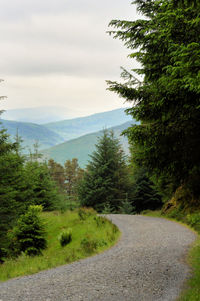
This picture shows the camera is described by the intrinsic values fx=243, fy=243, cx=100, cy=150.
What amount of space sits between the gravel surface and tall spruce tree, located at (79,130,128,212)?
19.9m

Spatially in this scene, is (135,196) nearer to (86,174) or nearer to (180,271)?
(86,174)

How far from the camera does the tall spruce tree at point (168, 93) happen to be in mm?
5954

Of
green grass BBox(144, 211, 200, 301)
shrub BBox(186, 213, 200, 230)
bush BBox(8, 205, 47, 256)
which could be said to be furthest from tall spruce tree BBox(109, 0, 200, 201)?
bush BBox(8, 205, 47, 256)

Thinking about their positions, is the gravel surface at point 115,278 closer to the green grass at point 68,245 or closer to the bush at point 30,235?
the green grass at point 68,245

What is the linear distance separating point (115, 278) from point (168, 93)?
213 inches

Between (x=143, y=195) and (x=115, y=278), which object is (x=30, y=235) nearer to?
(x=115, y=278)

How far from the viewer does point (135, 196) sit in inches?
1229

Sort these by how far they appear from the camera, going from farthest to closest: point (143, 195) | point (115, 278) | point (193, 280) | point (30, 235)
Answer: point (143, 195)
point (30, 235)
point (115, 278)
point (193, 280)

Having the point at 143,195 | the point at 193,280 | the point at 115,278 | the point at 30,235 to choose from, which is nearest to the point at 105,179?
the point at 143,195

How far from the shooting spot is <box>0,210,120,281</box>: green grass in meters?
9.27

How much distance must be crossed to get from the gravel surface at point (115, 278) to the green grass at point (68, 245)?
838 mm

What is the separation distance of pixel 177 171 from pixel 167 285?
3449mm

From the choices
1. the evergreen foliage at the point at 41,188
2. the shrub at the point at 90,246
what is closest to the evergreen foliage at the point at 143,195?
the evergreen foliage at the point at 41,188

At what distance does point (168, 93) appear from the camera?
258 inches
